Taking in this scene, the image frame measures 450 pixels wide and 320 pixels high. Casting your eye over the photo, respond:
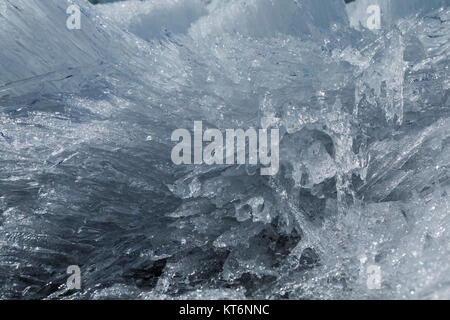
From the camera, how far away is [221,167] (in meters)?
3.05

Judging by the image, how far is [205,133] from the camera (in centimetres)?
348

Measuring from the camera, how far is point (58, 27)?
12.1ft

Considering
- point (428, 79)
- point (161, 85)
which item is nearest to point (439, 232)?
point (428, 79)

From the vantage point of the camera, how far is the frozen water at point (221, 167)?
243 centimetres

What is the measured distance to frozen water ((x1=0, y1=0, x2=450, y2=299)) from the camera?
7.98 ft

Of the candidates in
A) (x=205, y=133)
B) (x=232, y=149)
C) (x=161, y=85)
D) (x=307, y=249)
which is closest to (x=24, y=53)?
(x=161, y=85)
